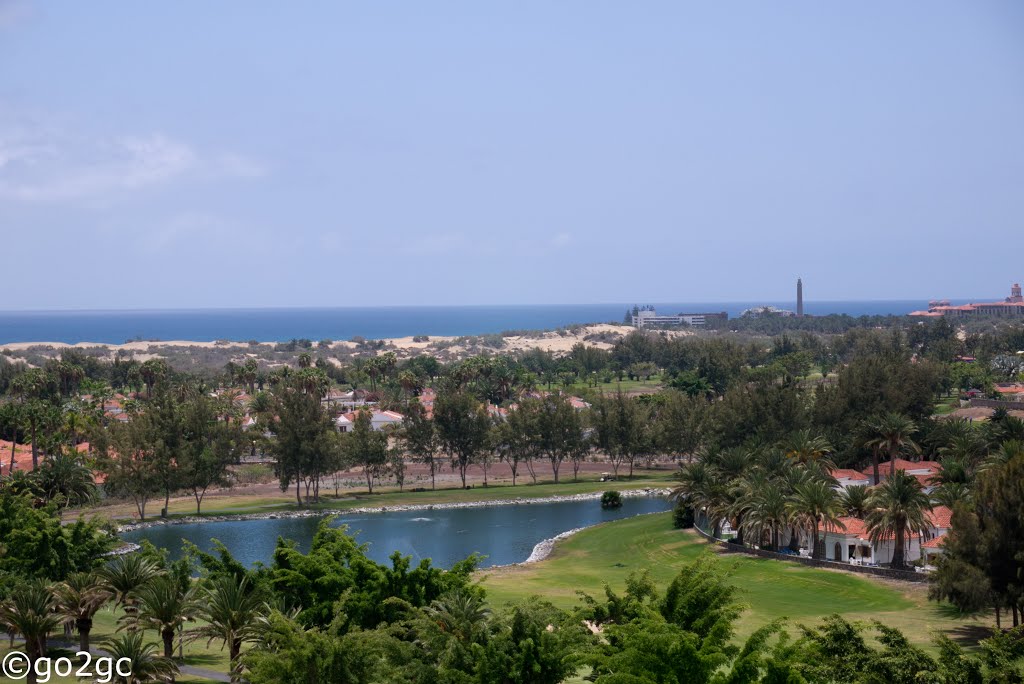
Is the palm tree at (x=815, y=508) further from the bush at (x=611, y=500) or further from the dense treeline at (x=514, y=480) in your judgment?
the bush at (x=611, y=500)

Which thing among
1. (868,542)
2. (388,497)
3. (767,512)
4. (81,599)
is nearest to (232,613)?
(81,599)

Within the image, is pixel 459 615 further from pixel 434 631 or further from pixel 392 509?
pixel 392 509

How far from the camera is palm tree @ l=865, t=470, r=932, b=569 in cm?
5341

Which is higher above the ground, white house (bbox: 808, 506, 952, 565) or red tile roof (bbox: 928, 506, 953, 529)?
red tile roof (bbox: 928, 506, 953, 529)

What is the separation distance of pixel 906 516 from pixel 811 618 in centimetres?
1031

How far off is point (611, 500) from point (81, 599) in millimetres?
58999

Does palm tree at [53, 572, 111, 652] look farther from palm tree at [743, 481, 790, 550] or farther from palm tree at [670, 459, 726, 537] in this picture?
palm tree at [670, 459, 726, 537]

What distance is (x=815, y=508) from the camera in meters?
57.5

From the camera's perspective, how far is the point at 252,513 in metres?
87.0

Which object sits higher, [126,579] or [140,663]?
[126,579]

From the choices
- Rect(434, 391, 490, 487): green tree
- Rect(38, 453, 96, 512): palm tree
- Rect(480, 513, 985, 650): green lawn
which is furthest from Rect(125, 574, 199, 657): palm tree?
Rect(434, 391, 490, 487): green tree

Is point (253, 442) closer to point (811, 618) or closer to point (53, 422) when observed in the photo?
point (53, 422)

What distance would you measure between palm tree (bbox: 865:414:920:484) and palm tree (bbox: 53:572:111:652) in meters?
56.6

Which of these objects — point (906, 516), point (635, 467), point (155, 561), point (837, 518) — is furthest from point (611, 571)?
point (635, 467)
